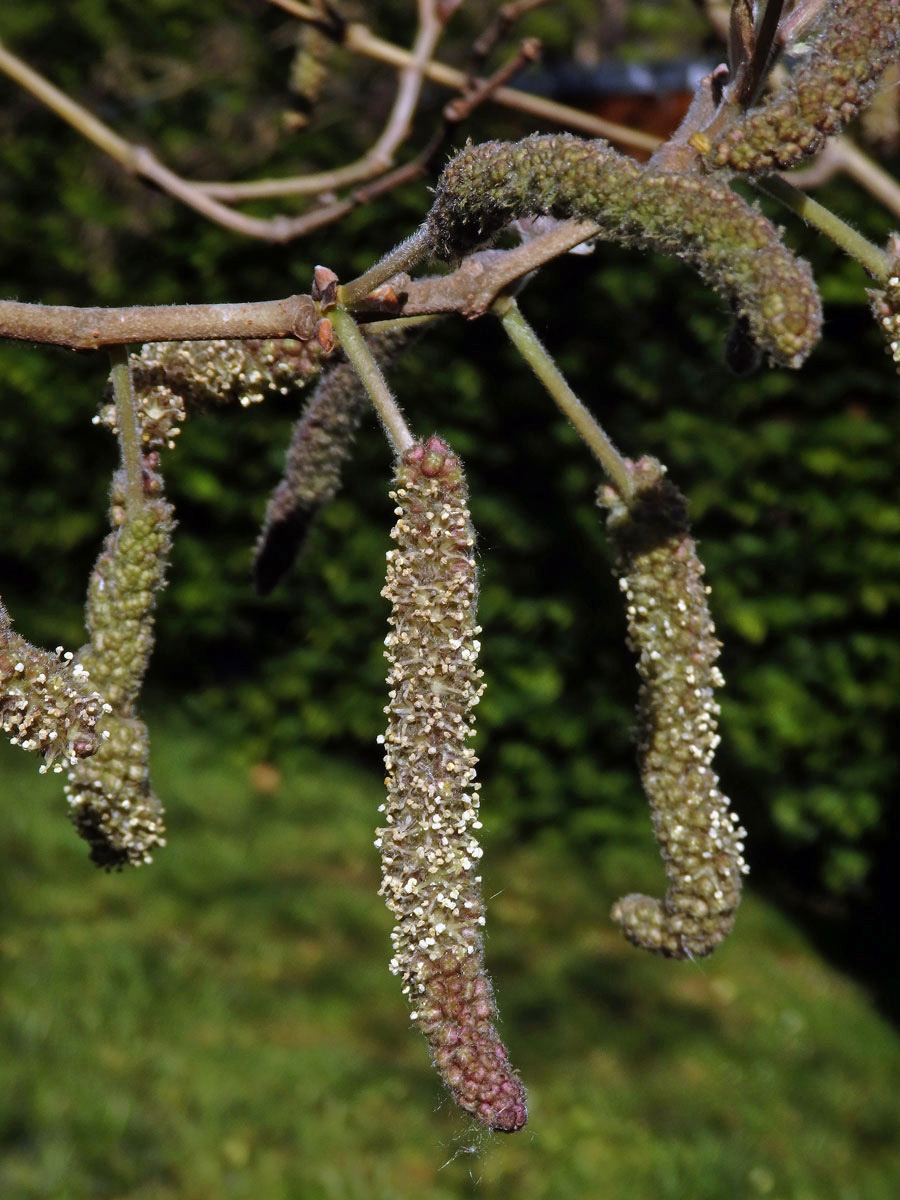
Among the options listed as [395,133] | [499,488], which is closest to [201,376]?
[395,133]

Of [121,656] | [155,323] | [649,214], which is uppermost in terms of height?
[649,214]

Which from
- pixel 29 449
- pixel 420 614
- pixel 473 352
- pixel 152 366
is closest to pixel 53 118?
pixel 29 449

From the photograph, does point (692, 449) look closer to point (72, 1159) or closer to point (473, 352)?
point (473, 352)

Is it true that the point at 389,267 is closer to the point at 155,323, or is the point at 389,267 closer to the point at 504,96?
the point at 155,323

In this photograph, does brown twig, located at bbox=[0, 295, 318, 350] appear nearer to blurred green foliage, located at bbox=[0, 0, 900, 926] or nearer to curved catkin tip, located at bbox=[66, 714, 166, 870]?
curved catkin tip, located at bbox=[66, 714, 166, 870]

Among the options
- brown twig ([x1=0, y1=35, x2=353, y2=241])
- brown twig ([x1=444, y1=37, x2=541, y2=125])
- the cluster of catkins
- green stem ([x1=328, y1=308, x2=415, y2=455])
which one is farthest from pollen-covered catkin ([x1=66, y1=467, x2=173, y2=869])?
brown twig ([x1=444, y1=37, x2=541, y2=125])

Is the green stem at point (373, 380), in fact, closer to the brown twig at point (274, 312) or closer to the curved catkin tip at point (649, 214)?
the brown twig at point (274, 312)

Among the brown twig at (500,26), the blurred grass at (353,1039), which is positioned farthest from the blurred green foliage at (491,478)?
the brown twig at (500,26)
